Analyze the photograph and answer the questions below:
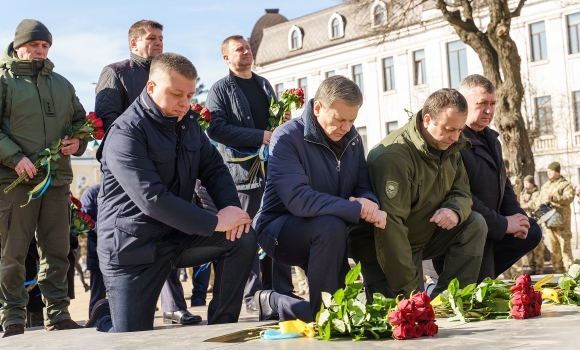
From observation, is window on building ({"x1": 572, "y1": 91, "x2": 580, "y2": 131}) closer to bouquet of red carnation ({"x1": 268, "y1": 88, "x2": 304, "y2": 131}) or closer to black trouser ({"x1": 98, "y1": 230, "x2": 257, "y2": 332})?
bouquet of red carnation ({"x1": 268, "y1": 88, "x2": 304, "y2": 131})

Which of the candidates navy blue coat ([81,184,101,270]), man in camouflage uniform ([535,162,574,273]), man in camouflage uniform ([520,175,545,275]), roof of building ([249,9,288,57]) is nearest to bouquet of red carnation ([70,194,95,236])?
navy blue coat ([81,184,101,270])

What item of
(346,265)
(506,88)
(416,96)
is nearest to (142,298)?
(346,265)

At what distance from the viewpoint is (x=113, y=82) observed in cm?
668

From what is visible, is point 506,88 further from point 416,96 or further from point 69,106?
point 416,96

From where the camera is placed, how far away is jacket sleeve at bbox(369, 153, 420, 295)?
5.56m

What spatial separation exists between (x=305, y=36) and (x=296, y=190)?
146 feet

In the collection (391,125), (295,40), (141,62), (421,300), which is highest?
(295,40)

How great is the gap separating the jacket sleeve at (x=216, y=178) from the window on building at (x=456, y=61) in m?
34.2

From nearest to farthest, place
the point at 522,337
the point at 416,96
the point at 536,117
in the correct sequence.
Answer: the point at 522,337 < the point at 536,117 < the point at 416,96

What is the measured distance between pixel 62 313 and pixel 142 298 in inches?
68.1

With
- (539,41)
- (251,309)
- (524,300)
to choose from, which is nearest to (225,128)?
(251,309)

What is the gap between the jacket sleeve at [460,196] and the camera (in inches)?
231

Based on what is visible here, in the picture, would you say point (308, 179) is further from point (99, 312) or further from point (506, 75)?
point (506, 75)

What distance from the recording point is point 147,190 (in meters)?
4.93
